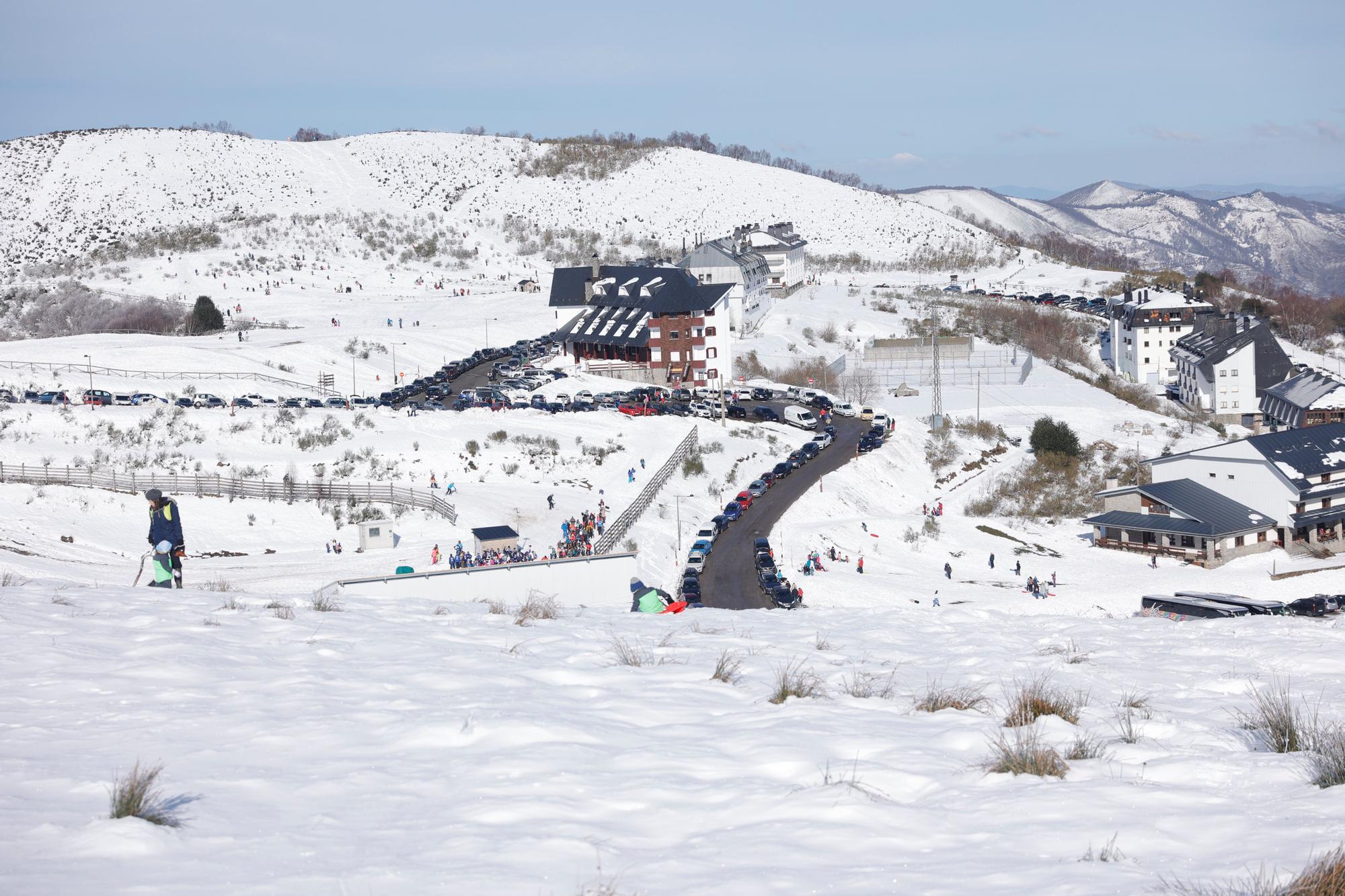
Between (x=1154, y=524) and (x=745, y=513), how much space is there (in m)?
17.8

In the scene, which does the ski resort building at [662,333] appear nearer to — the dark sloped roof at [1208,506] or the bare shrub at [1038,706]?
the dark sloped roof at [1208,506]

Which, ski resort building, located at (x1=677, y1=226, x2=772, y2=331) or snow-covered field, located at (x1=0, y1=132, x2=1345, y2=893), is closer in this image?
snow-covered field, located at (x1=0, y1=132, x2=1345, y2=893)

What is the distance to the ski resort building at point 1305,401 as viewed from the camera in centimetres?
6888

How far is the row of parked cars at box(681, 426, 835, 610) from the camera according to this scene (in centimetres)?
3631

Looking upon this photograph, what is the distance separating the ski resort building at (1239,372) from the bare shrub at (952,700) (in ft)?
249

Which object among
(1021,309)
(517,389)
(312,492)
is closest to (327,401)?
(517,389)

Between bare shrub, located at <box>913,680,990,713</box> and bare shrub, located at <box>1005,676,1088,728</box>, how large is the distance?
24 centimetres

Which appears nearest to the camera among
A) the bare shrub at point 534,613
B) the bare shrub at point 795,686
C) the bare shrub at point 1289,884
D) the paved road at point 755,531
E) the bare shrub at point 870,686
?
the bare shrub at point 1289,884

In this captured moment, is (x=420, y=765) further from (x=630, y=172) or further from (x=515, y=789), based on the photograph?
(x=630, y=172)

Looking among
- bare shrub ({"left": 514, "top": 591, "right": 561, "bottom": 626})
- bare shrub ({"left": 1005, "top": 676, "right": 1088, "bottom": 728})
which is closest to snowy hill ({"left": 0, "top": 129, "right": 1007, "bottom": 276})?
bare shrub ({"left": 514, "top": 591, "right": 561, "bottom": 626})

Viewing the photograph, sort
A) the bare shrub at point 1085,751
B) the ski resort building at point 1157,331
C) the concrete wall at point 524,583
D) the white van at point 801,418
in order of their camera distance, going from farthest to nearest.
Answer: the ski resort building at point 1157,331 < the white van at point 801,418 < the concrete wall at point 524,583 < the bare shrub at point 1085,751

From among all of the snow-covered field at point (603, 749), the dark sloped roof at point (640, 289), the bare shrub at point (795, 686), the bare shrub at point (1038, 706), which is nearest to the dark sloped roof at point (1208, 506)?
the dark sloped roof at point (640, 289)

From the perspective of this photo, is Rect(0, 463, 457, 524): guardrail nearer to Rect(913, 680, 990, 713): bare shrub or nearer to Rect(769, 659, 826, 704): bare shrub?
Rect(769, 659, 826, 704): bare shrub

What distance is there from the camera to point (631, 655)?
10.2 m
